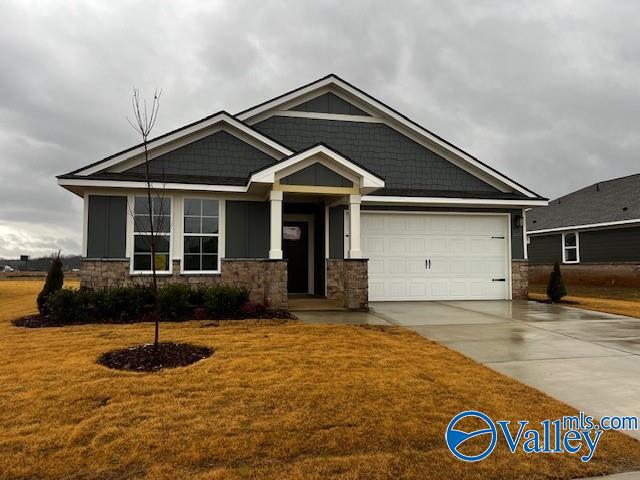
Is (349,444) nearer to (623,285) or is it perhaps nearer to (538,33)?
(538,33)

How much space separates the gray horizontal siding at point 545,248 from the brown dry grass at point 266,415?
766 inches

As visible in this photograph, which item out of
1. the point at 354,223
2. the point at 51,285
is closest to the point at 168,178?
the point at 51,285

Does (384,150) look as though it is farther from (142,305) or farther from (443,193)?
(142,305)

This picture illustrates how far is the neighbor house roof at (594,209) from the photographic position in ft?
64.0

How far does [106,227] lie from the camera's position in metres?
10.7

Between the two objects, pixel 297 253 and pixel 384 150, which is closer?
pixel 297 253

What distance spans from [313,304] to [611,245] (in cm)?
1584

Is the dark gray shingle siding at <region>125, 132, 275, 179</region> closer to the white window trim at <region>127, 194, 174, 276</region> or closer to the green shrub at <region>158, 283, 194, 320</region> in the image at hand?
the white window trim at <region>127, 194, 174, 276</region>

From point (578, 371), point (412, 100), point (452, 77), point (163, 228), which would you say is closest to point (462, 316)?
point (578, 371)

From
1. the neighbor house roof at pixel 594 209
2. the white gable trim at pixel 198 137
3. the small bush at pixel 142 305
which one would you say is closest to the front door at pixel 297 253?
the white gable trim at pixel 198 137

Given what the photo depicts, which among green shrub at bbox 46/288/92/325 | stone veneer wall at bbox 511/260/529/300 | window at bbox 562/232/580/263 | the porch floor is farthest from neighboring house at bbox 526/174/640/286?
green shrub at bbox 46/288/92/325

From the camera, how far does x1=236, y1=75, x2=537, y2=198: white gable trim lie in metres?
13.4

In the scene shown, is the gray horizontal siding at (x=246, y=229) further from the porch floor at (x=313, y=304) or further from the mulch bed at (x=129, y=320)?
the mulch bed at (x=129, y=320)

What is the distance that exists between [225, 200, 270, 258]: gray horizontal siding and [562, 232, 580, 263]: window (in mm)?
17127
